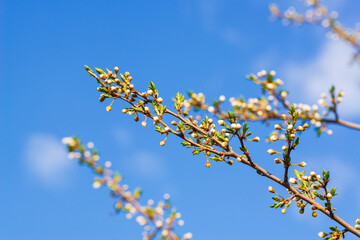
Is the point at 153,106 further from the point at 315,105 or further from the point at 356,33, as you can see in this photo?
the point at 356,33

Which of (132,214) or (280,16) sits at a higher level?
(280,16)

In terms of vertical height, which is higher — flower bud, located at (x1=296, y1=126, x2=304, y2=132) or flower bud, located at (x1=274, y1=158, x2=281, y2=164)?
flower bud, located at (x1=296, y1=126, x2=304, y2=132)

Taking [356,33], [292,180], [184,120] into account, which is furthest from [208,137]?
[356,33]

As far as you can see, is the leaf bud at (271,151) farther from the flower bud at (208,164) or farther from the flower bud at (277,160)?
the flower bud at (208,164)

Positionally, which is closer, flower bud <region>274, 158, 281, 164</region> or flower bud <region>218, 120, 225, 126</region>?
flower bud <region>274, 158, 281, 164</region>

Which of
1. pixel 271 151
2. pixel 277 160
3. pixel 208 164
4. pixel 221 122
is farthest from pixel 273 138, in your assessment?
pixel 208 164

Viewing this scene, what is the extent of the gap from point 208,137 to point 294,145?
1.24m

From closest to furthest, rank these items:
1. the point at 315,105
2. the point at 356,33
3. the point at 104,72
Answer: the point at 315,105 → the point at 104,72 → the point at 356,33

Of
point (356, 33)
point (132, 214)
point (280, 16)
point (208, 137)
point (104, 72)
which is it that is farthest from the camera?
point (280, 16)

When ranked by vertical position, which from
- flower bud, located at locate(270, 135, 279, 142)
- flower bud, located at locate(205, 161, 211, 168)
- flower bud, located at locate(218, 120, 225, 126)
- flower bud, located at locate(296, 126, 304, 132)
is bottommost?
flower bud, located at locate(205, 161, 211, 168)

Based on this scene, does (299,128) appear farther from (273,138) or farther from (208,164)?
(208,164)

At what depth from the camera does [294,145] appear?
4.55 meters

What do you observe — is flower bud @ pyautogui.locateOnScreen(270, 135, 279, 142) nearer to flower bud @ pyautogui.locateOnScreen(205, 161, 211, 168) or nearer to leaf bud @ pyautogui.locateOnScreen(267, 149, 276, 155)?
leaf bud @ pyautogui.locateOnScreen(267, 149, 276, 155)

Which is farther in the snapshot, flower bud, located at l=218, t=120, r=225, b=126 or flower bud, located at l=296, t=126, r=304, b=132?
flower bud, located at l=218, t=120, r=225, b=126
